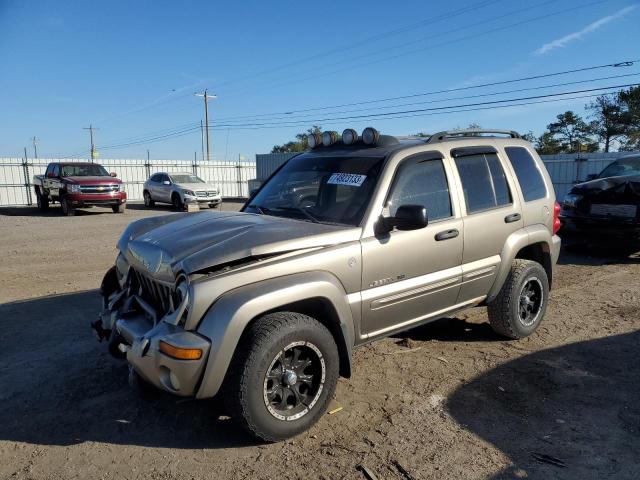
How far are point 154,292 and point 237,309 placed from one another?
0.86 m

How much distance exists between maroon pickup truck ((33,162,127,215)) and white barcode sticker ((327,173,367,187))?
16217 mm

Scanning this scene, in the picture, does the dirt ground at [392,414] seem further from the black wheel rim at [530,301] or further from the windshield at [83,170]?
the windshield at [83,170]

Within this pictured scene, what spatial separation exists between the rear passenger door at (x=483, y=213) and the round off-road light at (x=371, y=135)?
681 mm

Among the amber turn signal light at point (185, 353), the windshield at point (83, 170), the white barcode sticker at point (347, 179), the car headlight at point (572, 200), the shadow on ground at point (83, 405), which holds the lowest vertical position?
the shadow on ground at point (83, 405)

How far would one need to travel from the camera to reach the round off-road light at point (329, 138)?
4.42 metres

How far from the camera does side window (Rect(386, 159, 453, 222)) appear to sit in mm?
3734

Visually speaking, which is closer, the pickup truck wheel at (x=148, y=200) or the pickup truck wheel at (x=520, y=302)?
the pickup truck wheel at (x=520, y=302)

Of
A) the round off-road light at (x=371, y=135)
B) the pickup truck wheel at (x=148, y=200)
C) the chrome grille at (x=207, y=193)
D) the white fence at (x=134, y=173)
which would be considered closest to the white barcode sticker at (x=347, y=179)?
the round off-road light at (x=371, y=135)

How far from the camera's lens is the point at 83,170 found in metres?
18.6

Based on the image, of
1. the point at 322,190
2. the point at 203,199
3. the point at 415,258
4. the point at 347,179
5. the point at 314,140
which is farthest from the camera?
the point at 203,199

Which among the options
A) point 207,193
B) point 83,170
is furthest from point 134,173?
point 83,170

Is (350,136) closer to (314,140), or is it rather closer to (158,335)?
(314,140)

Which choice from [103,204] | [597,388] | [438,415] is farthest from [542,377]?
[103,204]

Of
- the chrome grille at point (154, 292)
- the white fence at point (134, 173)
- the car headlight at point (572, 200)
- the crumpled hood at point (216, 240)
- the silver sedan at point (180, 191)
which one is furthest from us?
the white fence at point (134, 173)
